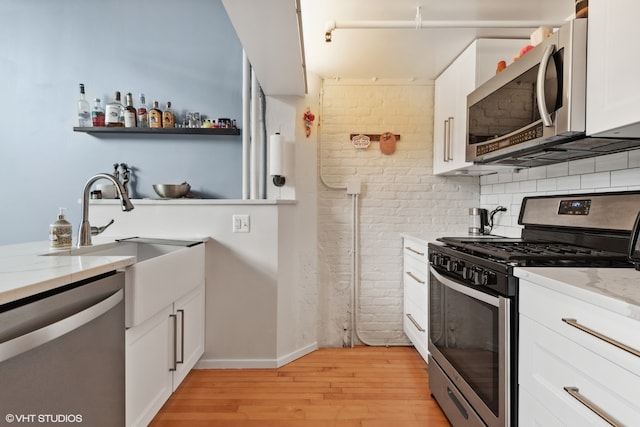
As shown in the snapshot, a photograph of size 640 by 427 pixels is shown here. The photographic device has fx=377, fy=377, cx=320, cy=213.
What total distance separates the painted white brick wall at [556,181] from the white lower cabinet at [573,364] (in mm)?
875

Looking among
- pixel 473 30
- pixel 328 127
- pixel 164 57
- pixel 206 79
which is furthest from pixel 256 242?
pixel 473 30

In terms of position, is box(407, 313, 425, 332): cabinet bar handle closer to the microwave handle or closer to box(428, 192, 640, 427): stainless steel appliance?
box(428, 192, 640, 427): stainless steel appliance

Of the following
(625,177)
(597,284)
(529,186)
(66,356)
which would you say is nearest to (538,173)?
(529,186)

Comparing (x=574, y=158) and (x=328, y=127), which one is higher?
(x=328, y=127)

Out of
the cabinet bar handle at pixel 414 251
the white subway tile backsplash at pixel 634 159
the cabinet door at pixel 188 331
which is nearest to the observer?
the white subway tile backsplash at pixel 634 159

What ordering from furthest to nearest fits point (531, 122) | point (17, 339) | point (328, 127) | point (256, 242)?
point (328, 127) → point (256, 242) → point (531, 122) → point (17, 339)

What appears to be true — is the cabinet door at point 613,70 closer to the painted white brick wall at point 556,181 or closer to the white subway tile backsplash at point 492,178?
the painted white brick wall at point 556,181

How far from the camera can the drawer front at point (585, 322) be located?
32.9 inches

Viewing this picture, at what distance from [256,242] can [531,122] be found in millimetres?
1749

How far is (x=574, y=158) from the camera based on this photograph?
1949 mm

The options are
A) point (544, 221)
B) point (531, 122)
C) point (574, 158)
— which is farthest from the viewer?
point (544, 221)

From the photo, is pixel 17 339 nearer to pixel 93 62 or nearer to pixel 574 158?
pixel 574 158

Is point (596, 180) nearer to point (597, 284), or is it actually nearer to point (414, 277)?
point (597, 284)

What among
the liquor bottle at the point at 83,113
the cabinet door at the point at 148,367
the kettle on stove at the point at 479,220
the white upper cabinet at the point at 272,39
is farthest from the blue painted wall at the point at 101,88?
the kettle on stove at the point at 479,220
